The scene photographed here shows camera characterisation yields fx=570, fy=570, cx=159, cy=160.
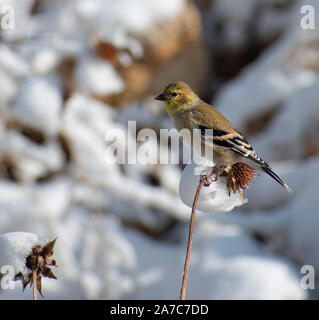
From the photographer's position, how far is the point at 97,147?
215 inches

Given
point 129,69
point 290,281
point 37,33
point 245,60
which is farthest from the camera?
point 245,60

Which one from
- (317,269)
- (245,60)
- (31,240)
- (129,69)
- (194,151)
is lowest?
(31,240)

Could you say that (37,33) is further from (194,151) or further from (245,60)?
(194,151)

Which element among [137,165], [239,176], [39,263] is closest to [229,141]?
[239,176]

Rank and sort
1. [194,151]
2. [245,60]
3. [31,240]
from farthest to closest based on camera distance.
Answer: [245,60] < [194,151] < [31,240]

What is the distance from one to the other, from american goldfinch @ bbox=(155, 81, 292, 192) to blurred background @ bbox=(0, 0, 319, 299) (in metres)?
2.25

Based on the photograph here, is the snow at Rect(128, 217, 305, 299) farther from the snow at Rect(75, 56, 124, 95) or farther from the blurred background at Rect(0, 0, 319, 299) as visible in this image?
the snow at Rect(75, 56, 124, 95)

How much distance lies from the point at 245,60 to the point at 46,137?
3.28 m

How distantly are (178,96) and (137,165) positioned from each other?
323 centimetres

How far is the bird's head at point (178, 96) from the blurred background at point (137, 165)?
2236 mm

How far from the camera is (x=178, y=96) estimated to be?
2799mm

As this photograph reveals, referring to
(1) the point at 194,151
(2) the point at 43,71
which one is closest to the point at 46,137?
(2) the point at 43,71

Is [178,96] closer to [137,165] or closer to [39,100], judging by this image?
[39,100]

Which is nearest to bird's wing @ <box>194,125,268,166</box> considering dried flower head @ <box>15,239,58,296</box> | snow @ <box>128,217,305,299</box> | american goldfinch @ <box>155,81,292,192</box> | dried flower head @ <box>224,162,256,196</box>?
american goldfinch @ <box>155,81,292,192</box>
